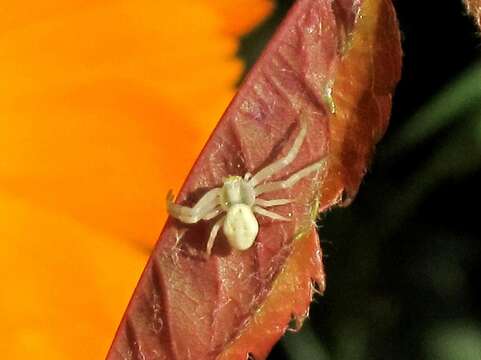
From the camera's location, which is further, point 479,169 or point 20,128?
point 20,128

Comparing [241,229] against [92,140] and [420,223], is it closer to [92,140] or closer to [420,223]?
[420,223]

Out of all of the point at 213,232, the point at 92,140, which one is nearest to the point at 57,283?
the point at 92,140

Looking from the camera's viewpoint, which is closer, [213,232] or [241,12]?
[213,232]

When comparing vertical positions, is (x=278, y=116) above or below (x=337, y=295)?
above

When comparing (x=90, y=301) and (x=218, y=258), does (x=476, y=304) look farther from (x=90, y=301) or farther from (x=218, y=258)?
(x=90, y=301)

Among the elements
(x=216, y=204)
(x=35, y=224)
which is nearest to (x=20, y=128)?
(x=35, y=224)

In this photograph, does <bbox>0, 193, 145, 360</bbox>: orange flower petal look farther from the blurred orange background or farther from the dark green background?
the dark green background
